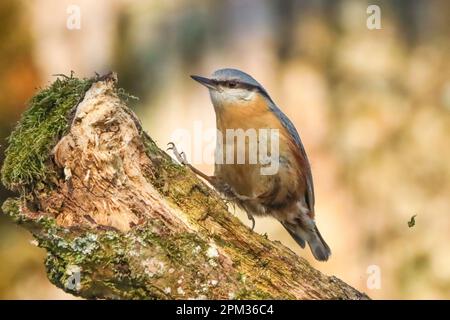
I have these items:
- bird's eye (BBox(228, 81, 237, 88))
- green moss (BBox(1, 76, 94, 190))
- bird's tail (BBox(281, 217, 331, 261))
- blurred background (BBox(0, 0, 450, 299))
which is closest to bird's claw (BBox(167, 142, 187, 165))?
green moss (BBox(1, 76, 94, 190))

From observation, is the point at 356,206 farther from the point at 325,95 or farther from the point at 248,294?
the point at 248,294

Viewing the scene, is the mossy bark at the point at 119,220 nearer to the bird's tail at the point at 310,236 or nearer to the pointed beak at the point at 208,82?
the pointed beak at the point at 208,82

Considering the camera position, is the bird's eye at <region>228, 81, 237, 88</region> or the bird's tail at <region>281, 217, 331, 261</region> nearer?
the bird's eye at <region>228, 81, 237, 88</region>

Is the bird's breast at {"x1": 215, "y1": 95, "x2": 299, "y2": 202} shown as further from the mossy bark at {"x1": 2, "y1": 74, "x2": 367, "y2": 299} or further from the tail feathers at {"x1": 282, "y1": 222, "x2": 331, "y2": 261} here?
the mossy bark at {"x1": 2, "y1": 74, "x2": 367, "y2": 299}

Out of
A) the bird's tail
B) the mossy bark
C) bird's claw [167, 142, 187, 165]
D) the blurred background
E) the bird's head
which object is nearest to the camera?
the mossy bark

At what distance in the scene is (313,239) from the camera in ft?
13.8

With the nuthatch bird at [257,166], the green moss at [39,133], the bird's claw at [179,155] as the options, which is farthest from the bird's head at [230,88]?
the green moss at [39,133]

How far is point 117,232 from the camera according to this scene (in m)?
2.66

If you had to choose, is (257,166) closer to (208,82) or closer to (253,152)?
(253,152)

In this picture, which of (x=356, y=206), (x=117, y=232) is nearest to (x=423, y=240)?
(x=356, y=206)

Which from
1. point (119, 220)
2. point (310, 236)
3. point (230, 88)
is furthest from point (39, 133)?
point (310, 236)

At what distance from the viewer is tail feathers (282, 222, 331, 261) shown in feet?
13.7

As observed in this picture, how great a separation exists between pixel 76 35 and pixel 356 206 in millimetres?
2617

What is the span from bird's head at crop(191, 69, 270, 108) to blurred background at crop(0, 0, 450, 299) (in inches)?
56.9
